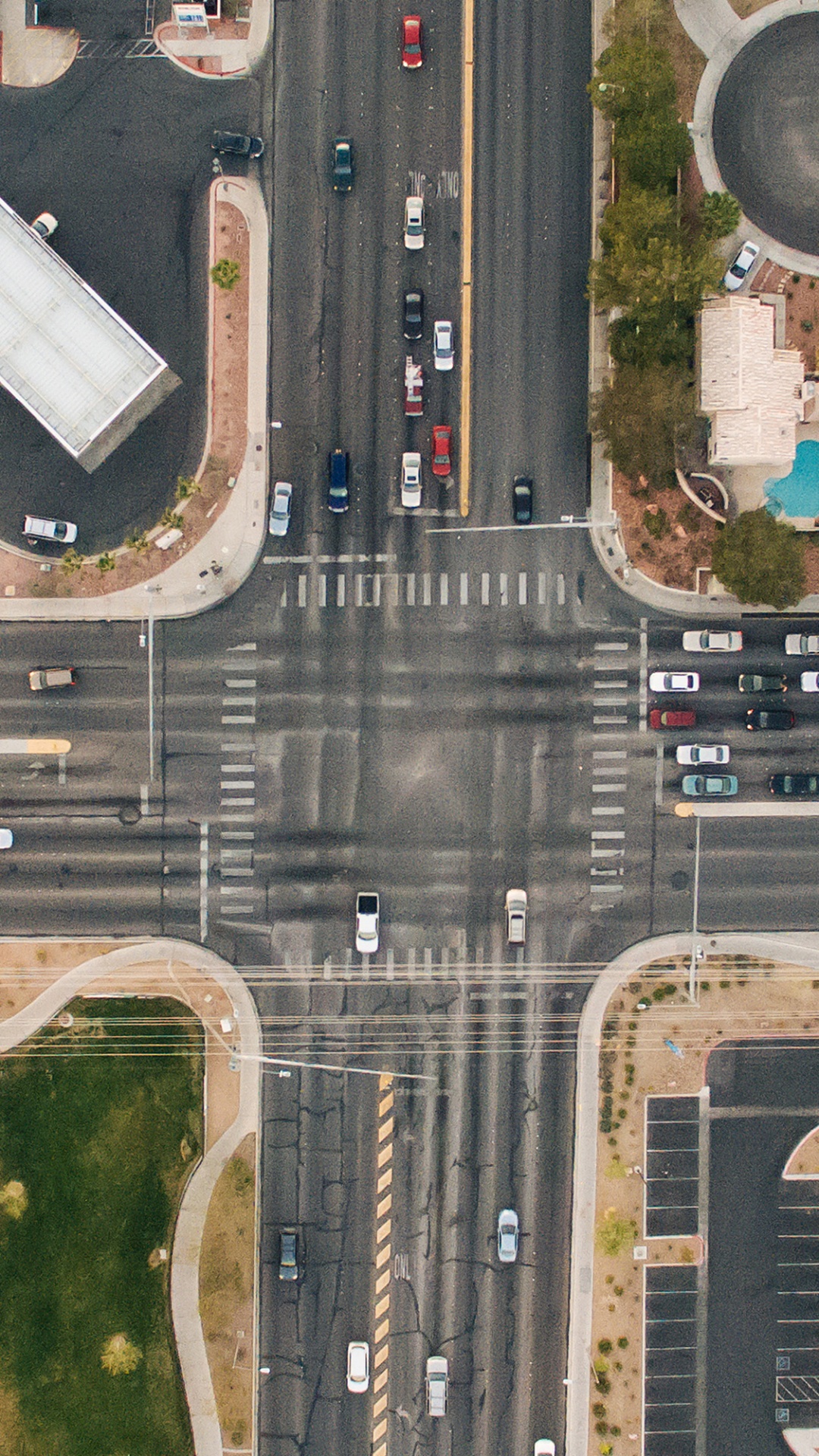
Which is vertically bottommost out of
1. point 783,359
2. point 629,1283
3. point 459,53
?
point 629,1283

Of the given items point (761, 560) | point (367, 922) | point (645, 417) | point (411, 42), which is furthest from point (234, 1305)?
point (411, 42)

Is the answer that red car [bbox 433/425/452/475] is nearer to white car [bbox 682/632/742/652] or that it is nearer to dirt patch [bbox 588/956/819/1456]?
white car [bbox 682/632/742/652]

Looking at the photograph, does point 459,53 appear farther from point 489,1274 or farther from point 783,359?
point 489,1274

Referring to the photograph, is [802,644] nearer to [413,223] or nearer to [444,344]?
[444,344]

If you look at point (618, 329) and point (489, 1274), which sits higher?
point (618, 329)

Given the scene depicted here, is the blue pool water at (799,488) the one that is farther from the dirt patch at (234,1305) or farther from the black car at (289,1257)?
the black car at (289,1257)

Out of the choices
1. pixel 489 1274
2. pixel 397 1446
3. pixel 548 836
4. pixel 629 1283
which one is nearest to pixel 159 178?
pixel 548 836

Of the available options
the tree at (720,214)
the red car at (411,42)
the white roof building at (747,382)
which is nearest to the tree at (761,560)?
the white roof building at (747,382)
